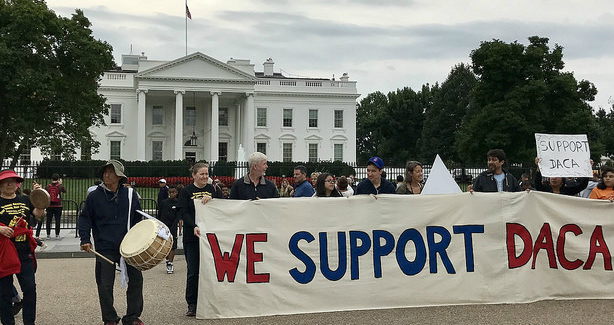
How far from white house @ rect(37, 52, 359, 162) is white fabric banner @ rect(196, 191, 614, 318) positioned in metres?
56.0

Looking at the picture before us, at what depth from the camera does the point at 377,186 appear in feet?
25.6

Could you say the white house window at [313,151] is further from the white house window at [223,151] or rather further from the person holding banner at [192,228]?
the person holding banner at [192,228]

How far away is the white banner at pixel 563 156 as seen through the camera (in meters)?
8.33

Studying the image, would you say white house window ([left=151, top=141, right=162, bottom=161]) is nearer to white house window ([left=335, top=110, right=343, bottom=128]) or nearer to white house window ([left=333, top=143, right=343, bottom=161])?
white house window ([left=333, top=143, right=343, bottom=161])

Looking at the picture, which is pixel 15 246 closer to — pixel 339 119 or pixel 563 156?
pixel 563 156

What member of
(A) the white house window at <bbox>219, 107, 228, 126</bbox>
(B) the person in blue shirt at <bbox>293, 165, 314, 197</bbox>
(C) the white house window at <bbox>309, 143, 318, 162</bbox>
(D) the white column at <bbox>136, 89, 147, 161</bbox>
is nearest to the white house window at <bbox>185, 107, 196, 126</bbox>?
(A) the white house window at <bbox>219, 107, 228, 126</bbox>

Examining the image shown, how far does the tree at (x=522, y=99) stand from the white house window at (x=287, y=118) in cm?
2482

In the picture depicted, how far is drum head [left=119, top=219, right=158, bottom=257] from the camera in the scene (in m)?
6.00

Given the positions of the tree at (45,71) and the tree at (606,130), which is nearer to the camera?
the tree at (45,71)

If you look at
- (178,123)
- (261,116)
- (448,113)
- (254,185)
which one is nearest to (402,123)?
(448,113)

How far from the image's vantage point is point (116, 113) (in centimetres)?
6944

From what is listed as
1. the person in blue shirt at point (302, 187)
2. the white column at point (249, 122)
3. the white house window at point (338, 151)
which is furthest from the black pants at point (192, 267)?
the white house window at point (338, 151)

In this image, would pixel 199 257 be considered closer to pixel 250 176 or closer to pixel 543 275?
pixel 250 176

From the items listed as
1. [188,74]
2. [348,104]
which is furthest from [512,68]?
[188,74]
